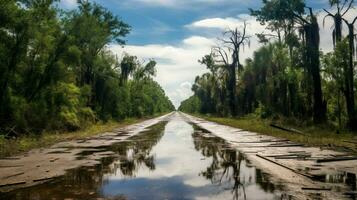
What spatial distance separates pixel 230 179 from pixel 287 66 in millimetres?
44214

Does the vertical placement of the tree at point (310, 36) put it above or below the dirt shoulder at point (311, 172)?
above

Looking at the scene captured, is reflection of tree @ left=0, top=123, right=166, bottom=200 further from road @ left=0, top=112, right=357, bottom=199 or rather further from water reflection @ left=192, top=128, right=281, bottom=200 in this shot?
water reflection @ left=192, top=128, right=281, bottom=200

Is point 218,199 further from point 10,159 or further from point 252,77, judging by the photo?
point 252,77

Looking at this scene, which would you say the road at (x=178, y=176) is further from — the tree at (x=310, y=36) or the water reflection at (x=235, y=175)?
the tree at (x=310, y=36)

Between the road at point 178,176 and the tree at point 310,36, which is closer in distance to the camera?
the road at point 178,176

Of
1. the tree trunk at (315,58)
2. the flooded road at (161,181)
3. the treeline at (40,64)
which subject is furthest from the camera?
the tree trunk at (315,58)

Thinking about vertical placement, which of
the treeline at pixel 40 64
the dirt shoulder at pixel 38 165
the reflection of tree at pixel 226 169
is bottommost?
the reflection of tree at pixel 226 169

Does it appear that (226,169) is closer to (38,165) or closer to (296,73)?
(38,165)

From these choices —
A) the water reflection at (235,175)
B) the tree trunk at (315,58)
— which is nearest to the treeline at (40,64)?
the water reflection at (235,175)

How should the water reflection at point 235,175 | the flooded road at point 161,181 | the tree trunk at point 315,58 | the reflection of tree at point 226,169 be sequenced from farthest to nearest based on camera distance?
the tree trunk at point 315,58
the reflection of tree at point 226,169
the water reflection at point 235,175
the flooded road at point 161,181

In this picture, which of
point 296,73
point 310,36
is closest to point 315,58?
point 310,36

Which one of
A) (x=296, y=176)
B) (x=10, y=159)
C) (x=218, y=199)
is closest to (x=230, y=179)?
(x=296, y=176)

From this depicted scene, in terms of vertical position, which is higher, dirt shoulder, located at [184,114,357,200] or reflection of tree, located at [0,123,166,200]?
dirt shoulder, located at [184,114,357,200]

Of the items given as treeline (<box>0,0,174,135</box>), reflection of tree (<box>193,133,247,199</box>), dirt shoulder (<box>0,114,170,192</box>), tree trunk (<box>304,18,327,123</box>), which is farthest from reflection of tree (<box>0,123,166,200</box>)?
tree trunk (<box>304,18,327,123</box>)
